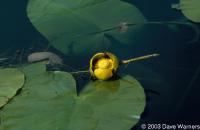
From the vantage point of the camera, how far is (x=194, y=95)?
178cm

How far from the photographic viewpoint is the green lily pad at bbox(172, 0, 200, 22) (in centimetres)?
207

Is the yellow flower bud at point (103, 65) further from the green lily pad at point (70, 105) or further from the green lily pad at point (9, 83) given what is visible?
the green lily pad at point (9, 83)

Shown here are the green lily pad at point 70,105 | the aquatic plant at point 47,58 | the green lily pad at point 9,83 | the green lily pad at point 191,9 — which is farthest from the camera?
the green lily pad at point 191,9

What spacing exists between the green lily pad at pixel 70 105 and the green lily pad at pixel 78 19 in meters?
0.29

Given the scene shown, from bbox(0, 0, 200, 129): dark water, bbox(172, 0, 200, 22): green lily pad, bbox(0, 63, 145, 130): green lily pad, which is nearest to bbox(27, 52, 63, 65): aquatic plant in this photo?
bbox(0, 0, 200, 129): dark water

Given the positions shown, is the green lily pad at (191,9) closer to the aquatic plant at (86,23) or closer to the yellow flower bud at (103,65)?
the aquatic plant at (86,23)

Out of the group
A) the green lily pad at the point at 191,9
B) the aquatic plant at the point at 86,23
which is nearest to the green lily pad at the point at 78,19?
the aquatic plant at the point at 86,23

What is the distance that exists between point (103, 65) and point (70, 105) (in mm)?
256

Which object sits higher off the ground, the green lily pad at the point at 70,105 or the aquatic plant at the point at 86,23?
the aquatic plant at the point at 86,23

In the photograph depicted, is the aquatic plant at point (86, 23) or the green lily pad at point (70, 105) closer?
the green lily pad at point (70, 105)

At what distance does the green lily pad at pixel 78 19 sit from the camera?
2027 mm

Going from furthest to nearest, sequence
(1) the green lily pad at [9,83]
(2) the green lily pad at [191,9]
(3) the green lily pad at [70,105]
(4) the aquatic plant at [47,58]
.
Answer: (2) the green lily pad at [191,9], (4) the aquatic plant at [47,58], (1) the green lily pad at [9,83], (3) the green lily pad at [70,105]

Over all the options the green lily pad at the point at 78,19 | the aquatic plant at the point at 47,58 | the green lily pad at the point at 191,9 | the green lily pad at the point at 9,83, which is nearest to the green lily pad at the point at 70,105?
the green lily pad at the point at 9,83

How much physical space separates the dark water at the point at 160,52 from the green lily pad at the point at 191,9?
8 centimetres
